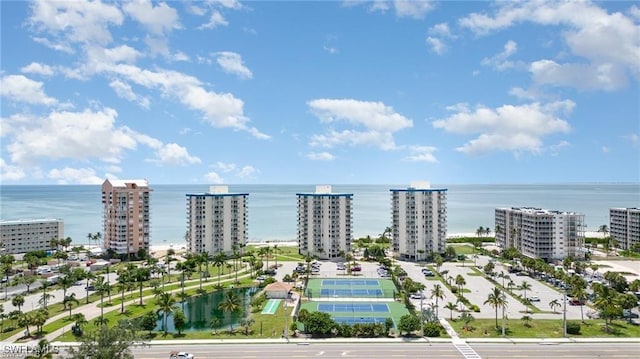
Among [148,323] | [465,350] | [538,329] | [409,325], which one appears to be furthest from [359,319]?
[148,323]

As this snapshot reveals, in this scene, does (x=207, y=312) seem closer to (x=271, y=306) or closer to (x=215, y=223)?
(x=271, y=306)

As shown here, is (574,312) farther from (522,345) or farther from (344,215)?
(344,215)

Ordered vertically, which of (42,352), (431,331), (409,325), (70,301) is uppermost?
(42,352)

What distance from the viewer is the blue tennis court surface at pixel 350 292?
246ft

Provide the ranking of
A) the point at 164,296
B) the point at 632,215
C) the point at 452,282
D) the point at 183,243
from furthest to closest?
the point at 183,243 → the point at 632,215 → the point at 452,282 → the point at 164,296

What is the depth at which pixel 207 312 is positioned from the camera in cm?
6900

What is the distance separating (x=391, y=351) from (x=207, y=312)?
32.5 meters

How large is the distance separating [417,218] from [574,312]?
4869 centimetres

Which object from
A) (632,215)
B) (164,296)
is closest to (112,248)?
(164,296)

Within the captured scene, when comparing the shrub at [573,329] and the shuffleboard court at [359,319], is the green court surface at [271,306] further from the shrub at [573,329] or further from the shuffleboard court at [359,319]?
the shrub at [573,329]

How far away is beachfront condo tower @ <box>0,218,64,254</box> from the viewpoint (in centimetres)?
11162

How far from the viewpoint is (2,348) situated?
49.8 m

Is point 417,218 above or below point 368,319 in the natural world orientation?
above

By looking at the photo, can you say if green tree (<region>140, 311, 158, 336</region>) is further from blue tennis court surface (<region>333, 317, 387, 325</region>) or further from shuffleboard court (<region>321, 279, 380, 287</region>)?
shuffleboard court (<region>321, 279, 380, 287</region>)
